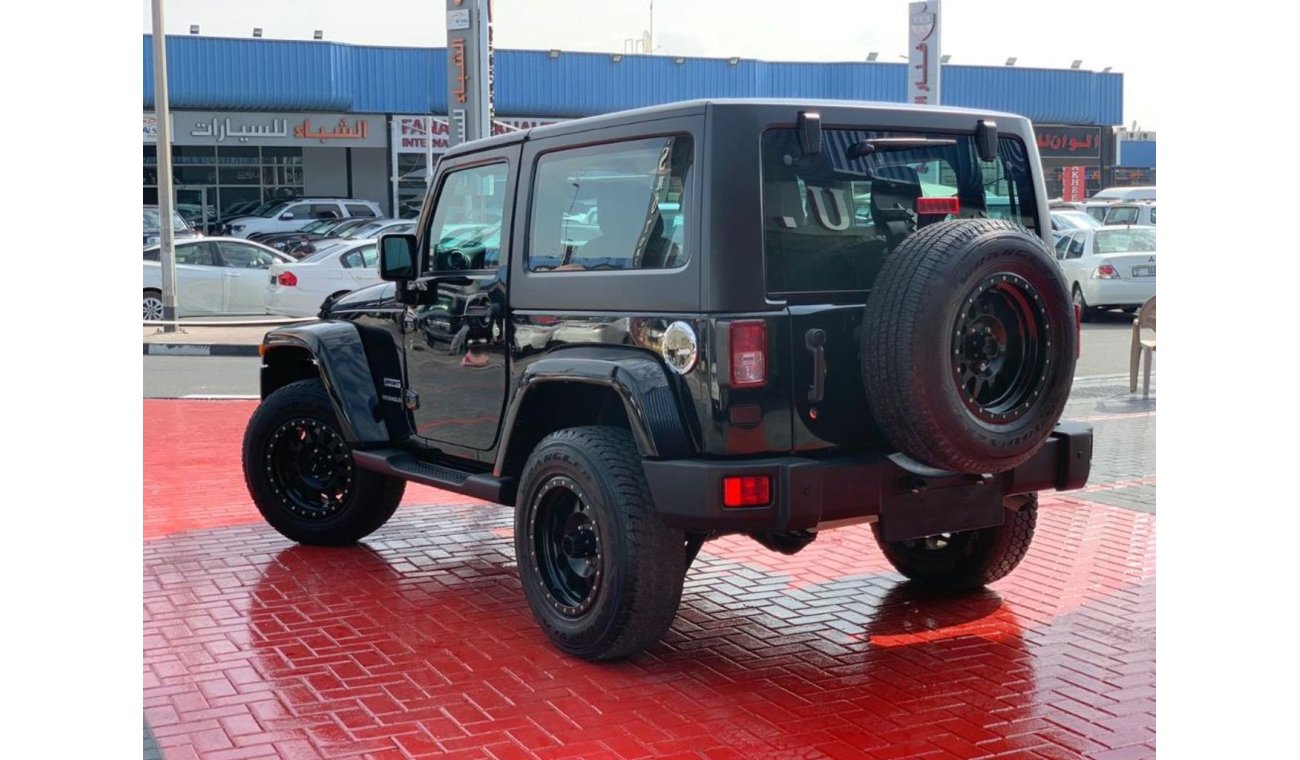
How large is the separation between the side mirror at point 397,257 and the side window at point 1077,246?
16.5 m

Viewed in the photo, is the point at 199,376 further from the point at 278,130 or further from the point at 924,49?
the point at 278,130

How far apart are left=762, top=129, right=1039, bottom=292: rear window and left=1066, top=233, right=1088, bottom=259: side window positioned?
16.4 metres

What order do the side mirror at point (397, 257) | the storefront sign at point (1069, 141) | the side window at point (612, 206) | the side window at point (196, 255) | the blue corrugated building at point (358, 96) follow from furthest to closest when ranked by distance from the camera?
the storefront sign at point (1069, 141) → the blue corrugated building at point (358, 96) → the side window at point (196, 255) → the side mirror at point (397, 257) → the side window at point (612, 206)

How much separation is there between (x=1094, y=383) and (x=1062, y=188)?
116 feet

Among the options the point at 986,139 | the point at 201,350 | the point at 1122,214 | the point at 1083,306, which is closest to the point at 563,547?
the point at 986,139

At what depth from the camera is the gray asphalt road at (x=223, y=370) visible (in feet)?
46.6

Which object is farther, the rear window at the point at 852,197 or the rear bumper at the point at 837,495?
the rear window at the point at 852,197

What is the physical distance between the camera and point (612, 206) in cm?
539

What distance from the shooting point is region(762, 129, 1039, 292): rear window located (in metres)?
4.96

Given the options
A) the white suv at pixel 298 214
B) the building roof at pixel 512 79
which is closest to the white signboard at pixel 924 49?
the building roof at pixel 512 79

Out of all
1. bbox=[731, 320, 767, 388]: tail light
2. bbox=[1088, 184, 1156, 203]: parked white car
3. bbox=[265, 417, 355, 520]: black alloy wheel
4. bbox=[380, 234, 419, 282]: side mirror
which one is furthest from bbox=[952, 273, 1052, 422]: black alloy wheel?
bbox=[1088, 184, 1156, 203]: parked white car

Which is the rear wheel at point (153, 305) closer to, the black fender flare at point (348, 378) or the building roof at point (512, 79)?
the black fender flare at point (348, 378)

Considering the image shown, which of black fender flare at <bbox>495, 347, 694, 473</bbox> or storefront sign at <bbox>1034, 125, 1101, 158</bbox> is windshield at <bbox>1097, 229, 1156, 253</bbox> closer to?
black fender flare at <bbox>495, 347, 694, 473</bbox>
